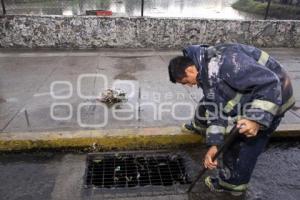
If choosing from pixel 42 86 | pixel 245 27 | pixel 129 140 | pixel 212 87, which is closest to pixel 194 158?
pixel 129 140

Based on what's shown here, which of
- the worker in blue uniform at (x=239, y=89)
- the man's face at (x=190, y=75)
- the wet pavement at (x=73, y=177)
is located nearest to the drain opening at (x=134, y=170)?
the wet pavement at (x=73, y=177)

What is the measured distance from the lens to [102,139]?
12.7 feet

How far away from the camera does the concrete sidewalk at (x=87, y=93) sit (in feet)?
13.9

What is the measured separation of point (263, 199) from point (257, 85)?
4.65 ft

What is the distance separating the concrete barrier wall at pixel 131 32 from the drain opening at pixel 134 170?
4771 mm

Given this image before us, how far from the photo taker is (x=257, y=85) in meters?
2.41

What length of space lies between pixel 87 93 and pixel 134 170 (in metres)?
2.05

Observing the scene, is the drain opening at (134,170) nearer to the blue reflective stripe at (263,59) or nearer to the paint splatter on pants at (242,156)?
the paint splatter on pants at (242,156)

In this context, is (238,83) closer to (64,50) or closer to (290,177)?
(290,177)

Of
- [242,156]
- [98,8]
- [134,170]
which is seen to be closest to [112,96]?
[134,170]

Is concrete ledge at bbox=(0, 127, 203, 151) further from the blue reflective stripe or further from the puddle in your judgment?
the puddle

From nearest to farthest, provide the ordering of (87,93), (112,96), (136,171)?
1. (136,171)
2. (112,96)
3. (87,93)

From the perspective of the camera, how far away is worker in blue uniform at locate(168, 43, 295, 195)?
2.42m

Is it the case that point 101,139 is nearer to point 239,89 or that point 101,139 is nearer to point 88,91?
point 88,91
